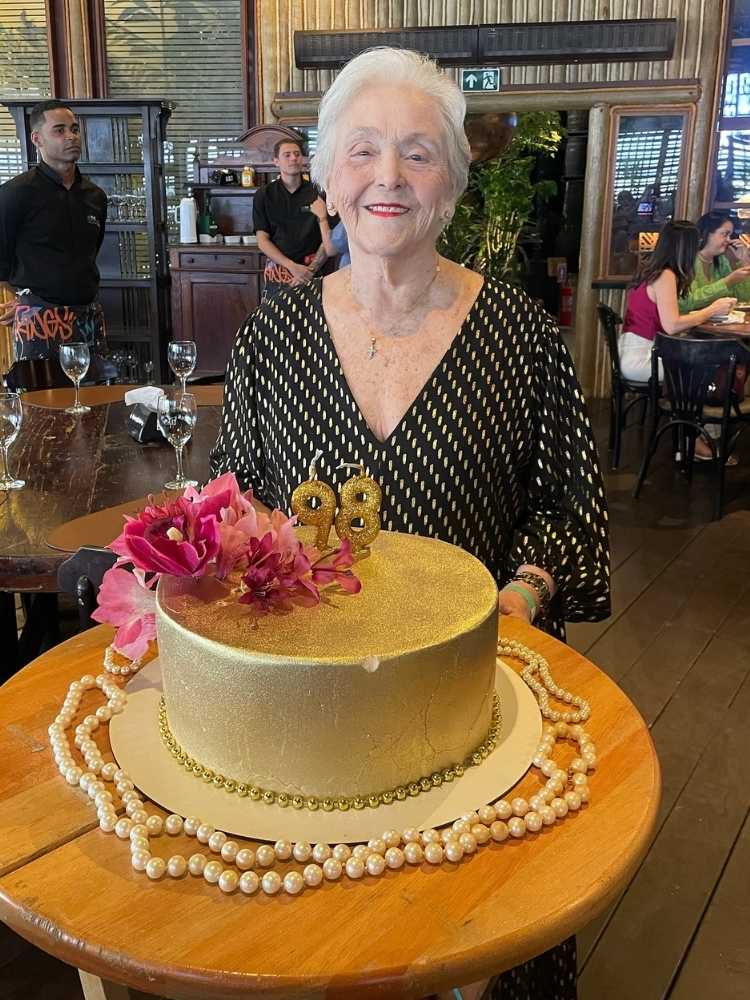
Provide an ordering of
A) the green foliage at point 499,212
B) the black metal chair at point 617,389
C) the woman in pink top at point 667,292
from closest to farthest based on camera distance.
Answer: the woman in pink top at point 667,292, the black metal chair at point 617,389, the green foliage at point 499,212

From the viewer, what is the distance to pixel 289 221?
627cm

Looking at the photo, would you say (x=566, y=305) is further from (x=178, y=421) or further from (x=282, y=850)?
(x=282, y=850)

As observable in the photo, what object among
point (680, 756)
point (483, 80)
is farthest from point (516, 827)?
point (483, 80)

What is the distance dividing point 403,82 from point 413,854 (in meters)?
1.00

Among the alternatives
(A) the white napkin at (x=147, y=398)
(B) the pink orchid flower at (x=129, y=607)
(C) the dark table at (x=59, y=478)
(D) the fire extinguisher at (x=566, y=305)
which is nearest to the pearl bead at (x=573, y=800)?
(B) the pink orchid flower at (x=129, y=607)

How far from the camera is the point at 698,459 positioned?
18.6 feet

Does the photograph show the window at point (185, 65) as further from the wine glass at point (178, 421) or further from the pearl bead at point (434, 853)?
the pearl bead at point (434, 853)

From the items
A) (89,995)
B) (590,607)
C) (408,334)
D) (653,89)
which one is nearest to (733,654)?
(590,607)

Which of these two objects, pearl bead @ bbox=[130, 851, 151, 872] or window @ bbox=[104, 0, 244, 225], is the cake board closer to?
pearl bead @ bbox=[130, 851, 151, 872]

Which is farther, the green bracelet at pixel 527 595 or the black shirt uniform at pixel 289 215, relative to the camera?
the black shirt uniform at pixel 289 215

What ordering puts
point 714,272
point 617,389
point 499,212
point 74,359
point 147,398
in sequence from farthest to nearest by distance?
point 499,212
point 714,272
point 617,389
point 74,359
point 147,398

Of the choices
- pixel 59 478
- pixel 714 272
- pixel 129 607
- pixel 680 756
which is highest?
pixel 714 272

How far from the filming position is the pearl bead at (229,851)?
738 millimetres

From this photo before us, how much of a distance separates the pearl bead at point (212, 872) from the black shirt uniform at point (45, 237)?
4.25m
